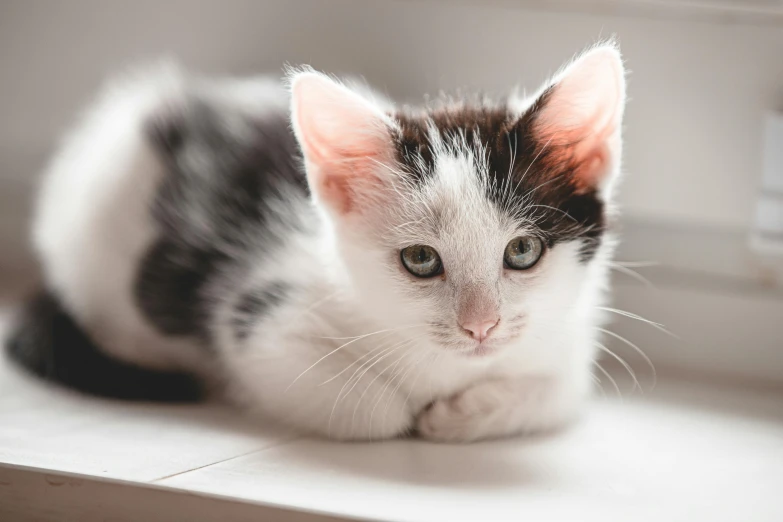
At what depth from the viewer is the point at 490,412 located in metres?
1.38

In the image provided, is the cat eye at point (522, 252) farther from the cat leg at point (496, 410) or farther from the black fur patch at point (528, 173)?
the cat leg at point (496, 410)

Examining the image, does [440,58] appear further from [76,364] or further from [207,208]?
[76,364]

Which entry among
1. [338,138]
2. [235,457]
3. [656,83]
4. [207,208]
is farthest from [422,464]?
[656,83]

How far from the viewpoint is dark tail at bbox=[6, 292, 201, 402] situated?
1.58 metres

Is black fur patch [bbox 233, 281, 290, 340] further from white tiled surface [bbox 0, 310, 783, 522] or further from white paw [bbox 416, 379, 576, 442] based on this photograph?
white paw [bbox 416, 379, 576, 442]

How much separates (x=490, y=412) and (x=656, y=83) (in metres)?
0.76

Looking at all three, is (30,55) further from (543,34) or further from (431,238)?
(431,238)

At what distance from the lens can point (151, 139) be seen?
66.3 inches

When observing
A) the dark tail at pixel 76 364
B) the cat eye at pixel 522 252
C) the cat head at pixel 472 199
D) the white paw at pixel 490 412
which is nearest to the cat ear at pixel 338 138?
the cat head at pixel 472 199

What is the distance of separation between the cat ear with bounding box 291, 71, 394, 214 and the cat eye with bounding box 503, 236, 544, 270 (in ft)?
0.74

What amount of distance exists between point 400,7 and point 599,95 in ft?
2.41

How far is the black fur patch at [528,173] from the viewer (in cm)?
125

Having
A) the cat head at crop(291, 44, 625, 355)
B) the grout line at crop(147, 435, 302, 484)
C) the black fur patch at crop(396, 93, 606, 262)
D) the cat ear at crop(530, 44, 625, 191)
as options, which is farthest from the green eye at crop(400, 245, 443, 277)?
the grout line at crop(147, 435, 302, 484)

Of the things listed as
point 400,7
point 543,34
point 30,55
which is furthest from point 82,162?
point 543,34
